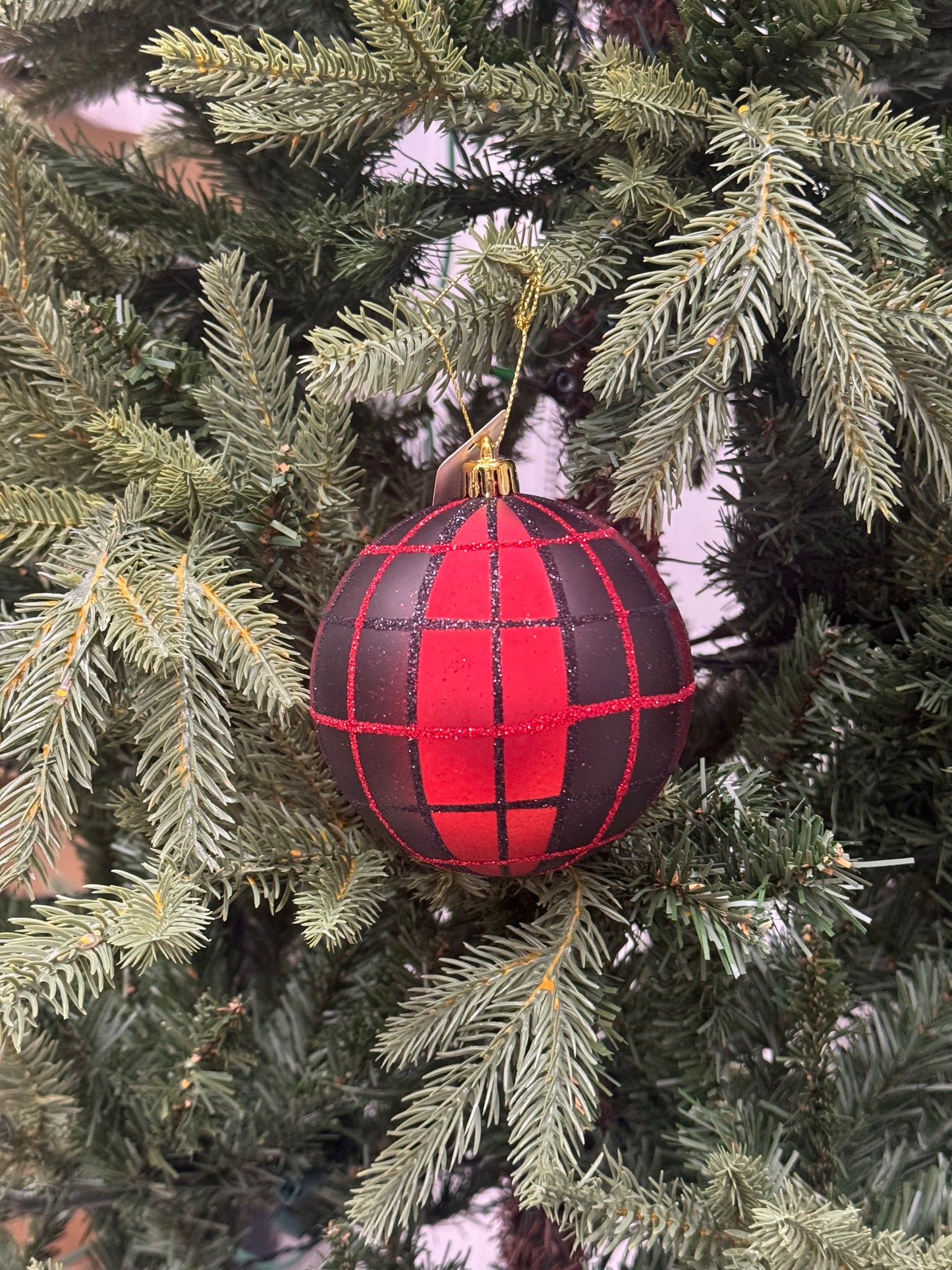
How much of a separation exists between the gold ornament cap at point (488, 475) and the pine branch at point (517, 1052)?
0.62ft

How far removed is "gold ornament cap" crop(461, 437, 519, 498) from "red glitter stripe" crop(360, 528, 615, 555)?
19 millimetres

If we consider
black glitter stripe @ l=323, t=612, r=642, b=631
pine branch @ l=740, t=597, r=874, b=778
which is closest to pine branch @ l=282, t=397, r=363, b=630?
black glitter stripe @ l=323, t=612, r=642, b=631

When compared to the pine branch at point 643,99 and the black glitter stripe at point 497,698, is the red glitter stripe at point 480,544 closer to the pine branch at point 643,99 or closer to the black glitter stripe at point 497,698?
the black glitter stripe at point 497,698

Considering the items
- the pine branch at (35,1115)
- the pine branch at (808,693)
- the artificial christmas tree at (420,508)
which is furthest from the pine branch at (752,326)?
the pine branch at (35,1115)

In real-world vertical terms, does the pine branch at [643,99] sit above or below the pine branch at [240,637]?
above

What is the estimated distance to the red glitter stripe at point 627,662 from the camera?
15.3 inches

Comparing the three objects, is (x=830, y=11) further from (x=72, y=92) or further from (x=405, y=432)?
(x=72, y=92)

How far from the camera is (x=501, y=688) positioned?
14.6 inches

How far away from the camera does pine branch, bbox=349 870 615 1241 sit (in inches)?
15.6

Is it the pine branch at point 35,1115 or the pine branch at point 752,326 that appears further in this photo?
the pine branch at point 35,1115

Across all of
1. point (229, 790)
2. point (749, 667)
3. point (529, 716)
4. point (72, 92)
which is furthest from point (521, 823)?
point (72, 92)

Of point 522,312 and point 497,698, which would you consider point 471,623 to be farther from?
point 522,312

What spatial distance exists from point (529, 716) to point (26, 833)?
0.21 meters

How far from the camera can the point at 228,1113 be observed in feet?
1.73
